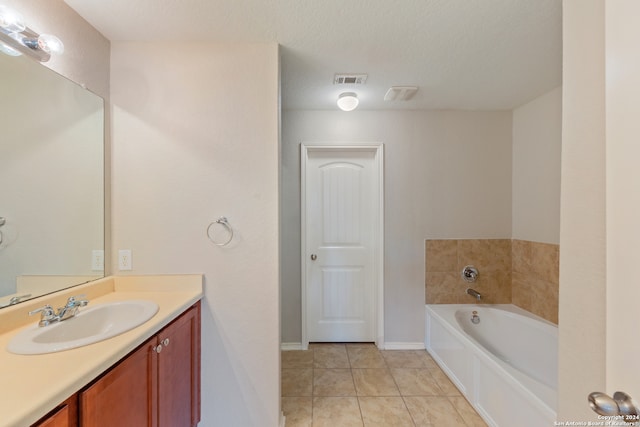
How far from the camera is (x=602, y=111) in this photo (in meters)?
0.71

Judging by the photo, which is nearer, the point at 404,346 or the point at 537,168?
the point at 537,168

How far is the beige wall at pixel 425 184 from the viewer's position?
256 cm

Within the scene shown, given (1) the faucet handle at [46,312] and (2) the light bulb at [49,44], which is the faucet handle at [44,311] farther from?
(2) the light bulb at [49,44]

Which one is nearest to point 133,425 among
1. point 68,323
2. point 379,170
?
point 68,323

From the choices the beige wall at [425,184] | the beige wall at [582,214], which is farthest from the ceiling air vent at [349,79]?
the beige wall at [582,214]

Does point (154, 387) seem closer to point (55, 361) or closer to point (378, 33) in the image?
point (55, 361)

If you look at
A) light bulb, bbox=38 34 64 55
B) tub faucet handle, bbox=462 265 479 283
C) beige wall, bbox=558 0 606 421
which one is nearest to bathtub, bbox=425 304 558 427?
tub faucet handle, bbox=462 265 479 283

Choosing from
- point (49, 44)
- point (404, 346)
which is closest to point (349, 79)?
point (49, 44)

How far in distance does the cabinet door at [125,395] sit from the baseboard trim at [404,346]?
6.79 ft

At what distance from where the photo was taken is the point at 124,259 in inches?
60.2

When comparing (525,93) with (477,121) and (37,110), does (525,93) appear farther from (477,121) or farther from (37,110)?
(37,110)

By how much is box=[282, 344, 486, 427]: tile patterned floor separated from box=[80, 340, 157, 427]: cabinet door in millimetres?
992

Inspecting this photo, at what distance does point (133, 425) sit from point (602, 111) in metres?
1.86

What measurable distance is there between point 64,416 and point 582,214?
159 centimetres
